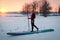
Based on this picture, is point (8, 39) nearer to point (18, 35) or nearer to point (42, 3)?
point (18, 35)

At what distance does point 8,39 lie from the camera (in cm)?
751

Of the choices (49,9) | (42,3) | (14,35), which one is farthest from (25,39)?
(49,9)

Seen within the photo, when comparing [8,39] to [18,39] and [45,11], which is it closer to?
[18,39]

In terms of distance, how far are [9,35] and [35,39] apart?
1.52 m

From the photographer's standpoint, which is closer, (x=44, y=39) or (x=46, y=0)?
(x=44, y=39)

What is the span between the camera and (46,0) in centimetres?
4716

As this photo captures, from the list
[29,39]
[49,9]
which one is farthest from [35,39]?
[49,9]

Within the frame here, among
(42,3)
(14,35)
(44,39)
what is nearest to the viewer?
(44,39)

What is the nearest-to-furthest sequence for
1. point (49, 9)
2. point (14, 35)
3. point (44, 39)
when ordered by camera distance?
point (44, 39), point (14, 35), point (49, 9)

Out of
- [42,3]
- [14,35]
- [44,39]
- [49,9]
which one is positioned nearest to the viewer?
[44,39]

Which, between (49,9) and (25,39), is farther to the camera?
(49,9)

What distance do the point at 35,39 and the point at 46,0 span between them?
40151mm

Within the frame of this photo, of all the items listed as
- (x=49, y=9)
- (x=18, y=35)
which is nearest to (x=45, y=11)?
(x=49, y=9)

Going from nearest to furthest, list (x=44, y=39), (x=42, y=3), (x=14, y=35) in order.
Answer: (x=44, y=39) → (x=14, y=35) → (x=42, y=3)
